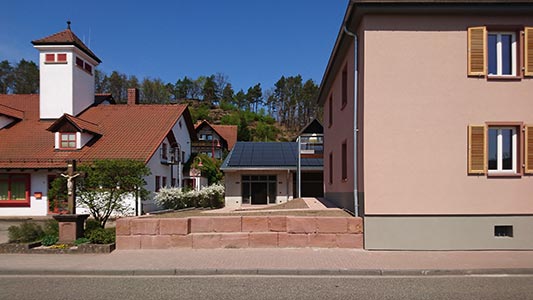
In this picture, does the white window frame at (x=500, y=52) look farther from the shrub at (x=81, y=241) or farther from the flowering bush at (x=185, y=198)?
the flowering bush at (x=185, y=198)

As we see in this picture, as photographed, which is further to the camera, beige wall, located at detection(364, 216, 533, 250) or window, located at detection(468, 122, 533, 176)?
window, located at detection(468, 122, 533, 176)

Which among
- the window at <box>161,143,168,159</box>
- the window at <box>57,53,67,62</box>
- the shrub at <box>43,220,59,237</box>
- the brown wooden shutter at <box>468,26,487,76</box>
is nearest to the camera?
the brown wooden shutter at <box>468,26,487,76</box>

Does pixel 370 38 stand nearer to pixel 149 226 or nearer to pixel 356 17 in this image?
pixel 356 17

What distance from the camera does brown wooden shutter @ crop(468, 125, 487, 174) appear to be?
11.0 meters

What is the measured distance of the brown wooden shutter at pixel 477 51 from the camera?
11078mm

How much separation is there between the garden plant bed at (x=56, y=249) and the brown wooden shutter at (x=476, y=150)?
9848 millimetres

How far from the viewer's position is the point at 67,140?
82.0 feet

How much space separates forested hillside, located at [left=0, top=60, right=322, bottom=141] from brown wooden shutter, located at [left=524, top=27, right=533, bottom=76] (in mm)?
65212

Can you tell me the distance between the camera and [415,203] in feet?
36.2

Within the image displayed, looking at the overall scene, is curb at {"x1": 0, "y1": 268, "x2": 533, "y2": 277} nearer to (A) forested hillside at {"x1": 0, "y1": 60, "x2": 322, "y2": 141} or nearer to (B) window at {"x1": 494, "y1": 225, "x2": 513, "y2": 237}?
(B) window at {"x1": 494, "y1": 225, "x2": 513, "y2": 237}

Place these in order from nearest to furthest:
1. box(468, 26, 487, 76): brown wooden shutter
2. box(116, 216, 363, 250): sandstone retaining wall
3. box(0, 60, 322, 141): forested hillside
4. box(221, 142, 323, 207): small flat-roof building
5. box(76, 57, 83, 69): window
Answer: box(116, 216, 363, 250): sandstone retaining wall < box(468, 26, 487, 76): brown wooden shutter < box(76, 57, 83, 69): window < box(221, 142, 323, 207): small flat-roof building < box(0, 60, 322, 141): forested hillside

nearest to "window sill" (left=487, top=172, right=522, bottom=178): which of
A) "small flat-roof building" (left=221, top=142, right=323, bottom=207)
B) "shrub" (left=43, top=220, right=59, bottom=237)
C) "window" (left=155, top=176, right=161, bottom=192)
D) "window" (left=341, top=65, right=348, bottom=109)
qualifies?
"window" (left=341, top=65, right=348, bottom=109)

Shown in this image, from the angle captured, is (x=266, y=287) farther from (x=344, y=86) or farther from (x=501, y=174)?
(x=344, y=86)

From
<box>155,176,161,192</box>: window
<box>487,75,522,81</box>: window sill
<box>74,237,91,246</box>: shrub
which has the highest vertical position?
<box>487,75,522,81</box>: window sill
